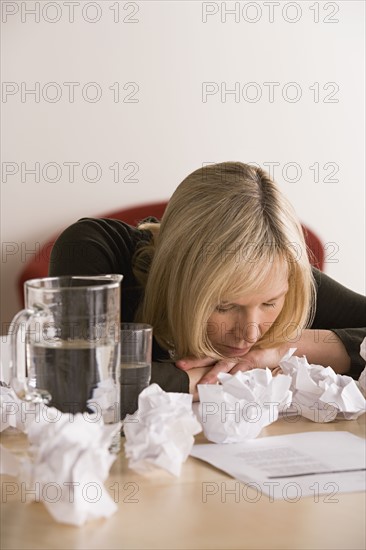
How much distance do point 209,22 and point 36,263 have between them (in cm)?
120

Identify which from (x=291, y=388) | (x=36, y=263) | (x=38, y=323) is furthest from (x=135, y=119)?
(x=38, y=323)

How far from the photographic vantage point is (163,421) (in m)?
0.99

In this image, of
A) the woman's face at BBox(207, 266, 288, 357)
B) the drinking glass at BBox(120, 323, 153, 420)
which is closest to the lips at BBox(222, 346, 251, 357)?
the woman's face at BBox(207, 266, 288, 357)

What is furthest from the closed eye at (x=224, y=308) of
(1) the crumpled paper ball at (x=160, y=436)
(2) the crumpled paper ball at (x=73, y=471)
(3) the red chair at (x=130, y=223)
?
(3) the red chair at (x=130, y=223)

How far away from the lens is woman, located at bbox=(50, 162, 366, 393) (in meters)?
1.59

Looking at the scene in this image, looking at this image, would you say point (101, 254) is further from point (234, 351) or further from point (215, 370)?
point (215, 370)

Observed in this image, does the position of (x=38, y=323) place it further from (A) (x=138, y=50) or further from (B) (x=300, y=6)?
(B) (x=300, y=6)

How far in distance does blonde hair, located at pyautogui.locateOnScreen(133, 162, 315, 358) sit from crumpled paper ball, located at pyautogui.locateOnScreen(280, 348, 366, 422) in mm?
293

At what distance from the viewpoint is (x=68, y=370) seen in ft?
3.17

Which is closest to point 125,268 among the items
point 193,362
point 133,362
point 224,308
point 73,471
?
point 224,308

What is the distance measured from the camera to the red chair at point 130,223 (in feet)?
9.55

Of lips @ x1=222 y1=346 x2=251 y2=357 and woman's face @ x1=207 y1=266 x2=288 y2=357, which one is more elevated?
woman's face @ x1=207 y1=266 x2=288 y2=357

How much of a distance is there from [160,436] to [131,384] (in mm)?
223

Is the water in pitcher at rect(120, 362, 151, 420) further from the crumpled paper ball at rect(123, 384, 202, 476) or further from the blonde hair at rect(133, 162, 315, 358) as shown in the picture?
the blonde hair at rect(133, 162, 315, 358)
